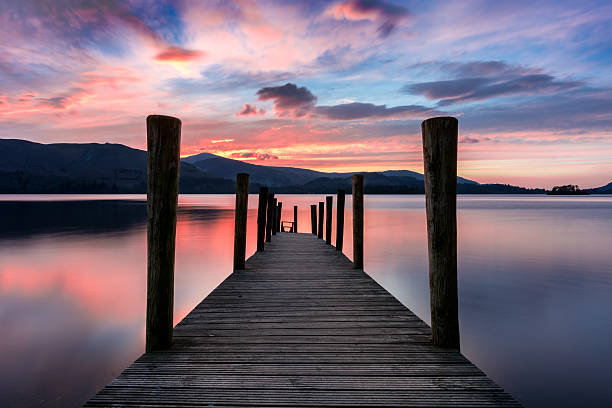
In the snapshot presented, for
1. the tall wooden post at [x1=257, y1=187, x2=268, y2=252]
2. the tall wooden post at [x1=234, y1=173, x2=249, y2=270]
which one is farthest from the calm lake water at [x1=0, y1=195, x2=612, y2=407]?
the tall wooden post at [x1=257, y1=187, x2=268, y2=252]

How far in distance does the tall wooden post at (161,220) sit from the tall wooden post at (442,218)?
2.53 meters

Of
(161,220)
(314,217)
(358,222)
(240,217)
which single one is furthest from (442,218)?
(314,217)

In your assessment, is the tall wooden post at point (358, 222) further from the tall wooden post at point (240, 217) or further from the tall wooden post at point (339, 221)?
the tall wooden post at point (240, 217)

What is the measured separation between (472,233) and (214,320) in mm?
28385

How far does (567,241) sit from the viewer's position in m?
23.6

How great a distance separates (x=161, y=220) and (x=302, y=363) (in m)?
1.94

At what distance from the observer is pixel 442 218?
11.7 feet

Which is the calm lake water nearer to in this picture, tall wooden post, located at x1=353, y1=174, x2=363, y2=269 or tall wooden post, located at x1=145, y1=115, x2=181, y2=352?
tall wooden post, located at x1=353, y1=174, x2=363, y2=269

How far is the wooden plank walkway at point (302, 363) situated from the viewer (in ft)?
8.98

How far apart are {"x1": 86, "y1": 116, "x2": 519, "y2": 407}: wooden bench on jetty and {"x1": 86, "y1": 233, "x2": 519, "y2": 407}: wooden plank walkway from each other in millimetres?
10

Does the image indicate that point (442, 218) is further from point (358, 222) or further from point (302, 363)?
point (358, 222)

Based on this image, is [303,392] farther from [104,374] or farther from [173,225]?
[104,374]

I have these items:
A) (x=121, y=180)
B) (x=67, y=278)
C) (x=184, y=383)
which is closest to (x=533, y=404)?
(x=184, y=383)

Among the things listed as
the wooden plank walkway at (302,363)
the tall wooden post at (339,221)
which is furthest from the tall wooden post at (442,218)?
the tall wooden post at (339,221)
